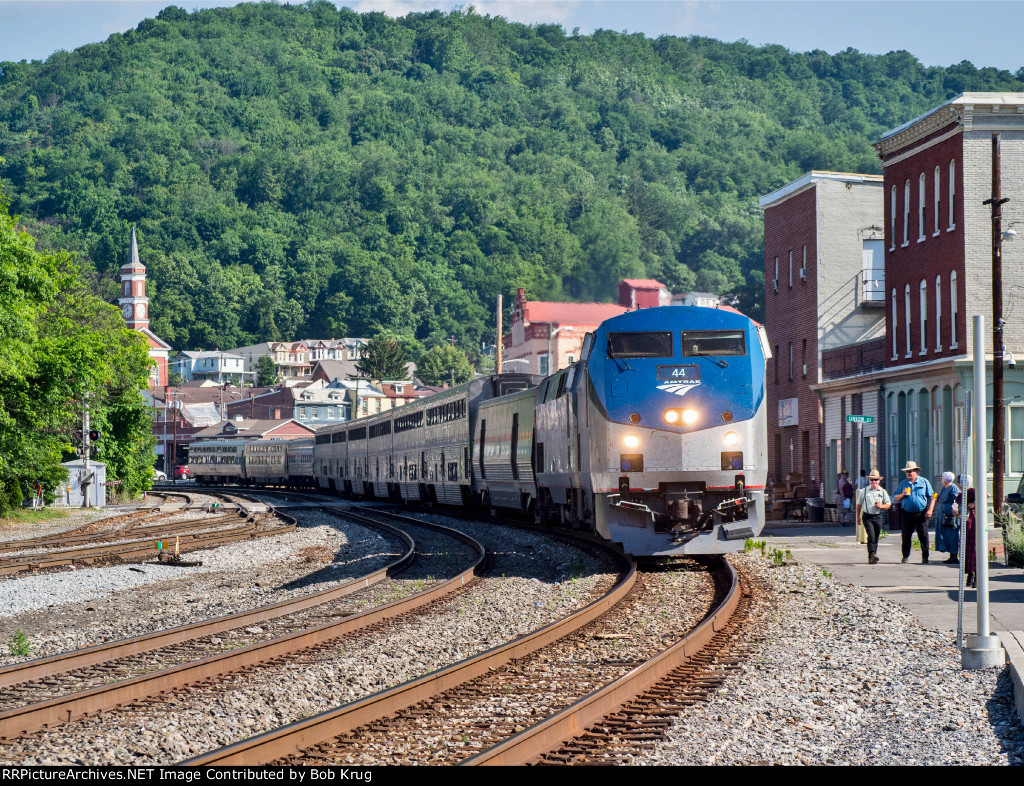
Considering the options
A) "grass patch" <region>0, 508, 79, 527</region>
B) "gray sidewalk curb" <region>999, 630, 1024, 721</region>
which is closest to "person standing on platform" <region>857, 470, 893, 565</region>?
"gray sidewalk curb" <region>999, 630, 1024, 721</region>

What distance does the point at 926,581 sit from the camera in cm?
1912

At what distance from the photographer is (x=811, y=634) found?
45.4ft

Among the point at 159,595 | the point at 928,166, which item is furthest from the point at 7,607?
the point at 928,166

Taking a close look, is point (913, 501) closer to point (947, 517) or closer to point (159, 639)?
point (947, 517)

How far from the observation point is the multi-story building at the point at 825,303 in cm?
4878

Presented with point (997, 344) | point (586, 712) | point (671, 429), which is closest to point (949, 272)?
point (997, 344)

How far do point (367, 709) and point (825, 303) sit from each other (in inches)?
1695

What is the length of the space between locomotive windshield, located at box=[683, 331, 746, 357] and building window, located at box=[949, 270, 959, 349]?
18.7 metres

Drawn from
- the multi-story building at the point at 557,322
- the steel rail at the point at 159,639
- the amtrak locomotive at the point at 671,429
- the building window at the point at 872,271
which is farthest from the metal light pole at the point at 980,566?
the multi-story building at the point at 557,322

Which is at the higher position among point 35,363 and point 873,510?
point 35,363

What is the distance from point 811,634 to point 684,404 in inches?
252

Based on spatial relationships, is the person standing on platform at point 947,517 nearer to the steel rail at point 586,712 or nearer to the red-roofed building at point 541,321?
the steel rail at point 586,712

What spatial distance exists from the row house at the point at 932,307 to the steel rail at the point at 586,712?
824 inches
